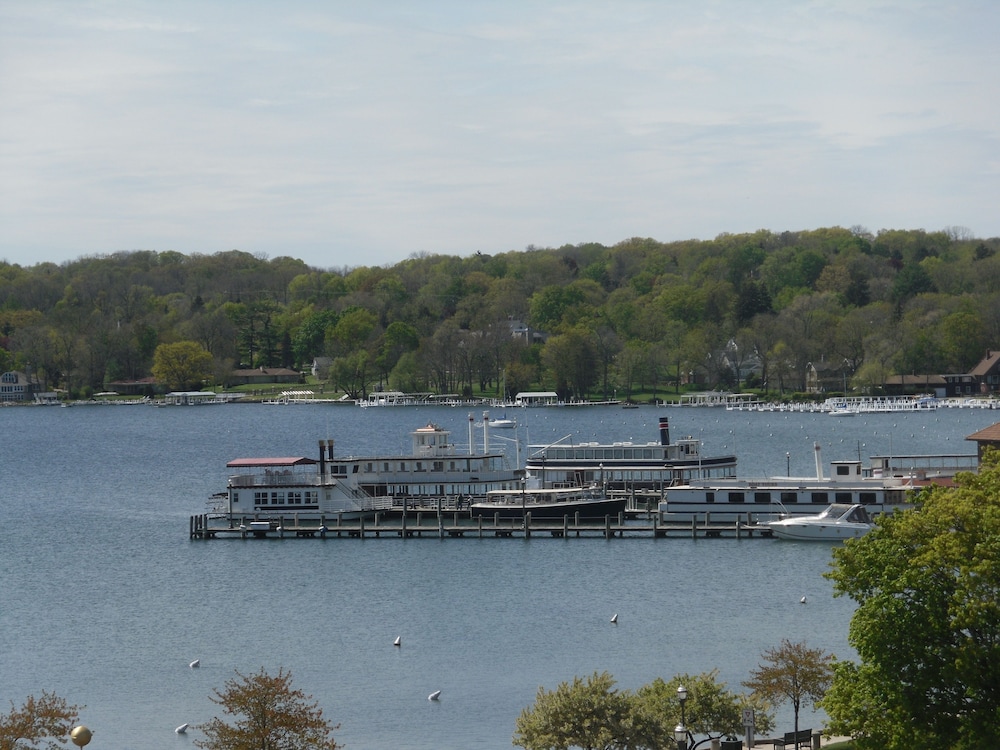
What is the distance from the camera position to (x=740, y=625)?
48688 mm

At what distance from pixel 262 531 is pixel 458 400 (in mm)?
126688

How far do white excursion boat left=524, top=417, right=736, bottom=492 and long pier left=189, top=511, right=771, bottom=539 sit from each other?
5.56 m

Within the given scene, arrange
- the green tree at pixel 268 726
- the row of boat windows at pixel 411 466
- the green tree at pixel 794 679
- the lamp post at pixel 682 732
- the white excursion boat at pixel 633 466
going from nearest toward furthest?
the lamp post at pixel 682 732 → the green tree at pixel 268 726 → the green tree at pixel 794 679 → the row of boat windows at pixel 411 466 → the white excursion boat at pixel 633 466

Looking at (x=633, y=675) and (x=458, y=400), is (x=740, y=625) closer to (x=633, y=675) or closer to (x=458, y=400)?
(x=633, y=675)

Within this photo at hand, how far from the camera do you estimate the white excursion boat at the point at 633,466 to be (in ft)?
256

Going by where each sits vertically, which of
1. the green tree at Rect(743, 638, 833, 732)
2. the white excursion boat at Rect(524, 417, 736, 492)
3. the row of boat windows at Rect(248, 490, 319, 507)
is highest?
the white excursion boat at Rect(524, 417, 736, 492)

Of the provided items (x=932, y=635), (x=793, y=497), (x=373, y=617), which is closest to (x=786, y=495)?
(x=793, y=497)

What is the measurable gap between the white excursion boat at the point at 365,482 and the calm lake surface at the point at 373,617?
388 centimetres

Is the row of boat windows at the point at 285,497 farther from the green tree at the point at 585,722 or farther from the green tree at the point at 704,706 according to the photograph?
the green tree at the point at 585,722

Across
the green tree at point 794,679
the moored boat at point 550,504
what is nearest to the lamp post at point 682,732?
the green tree at point 794,679

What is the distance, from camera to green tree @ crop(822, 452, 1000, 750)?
81.9 feet

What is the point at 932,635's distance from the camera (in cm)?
2552

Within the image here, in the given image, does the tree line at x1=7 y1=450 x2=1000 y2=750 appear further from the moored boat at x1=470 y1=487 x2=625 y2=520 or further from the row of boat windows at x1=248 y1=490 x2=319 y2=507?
the row of boat windows at x1=248 y1=490 x2=319 y2=507

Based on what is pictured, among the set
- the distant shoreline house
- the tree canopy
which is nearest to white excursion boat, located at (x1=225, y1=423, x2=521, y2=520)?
the tree canopy
